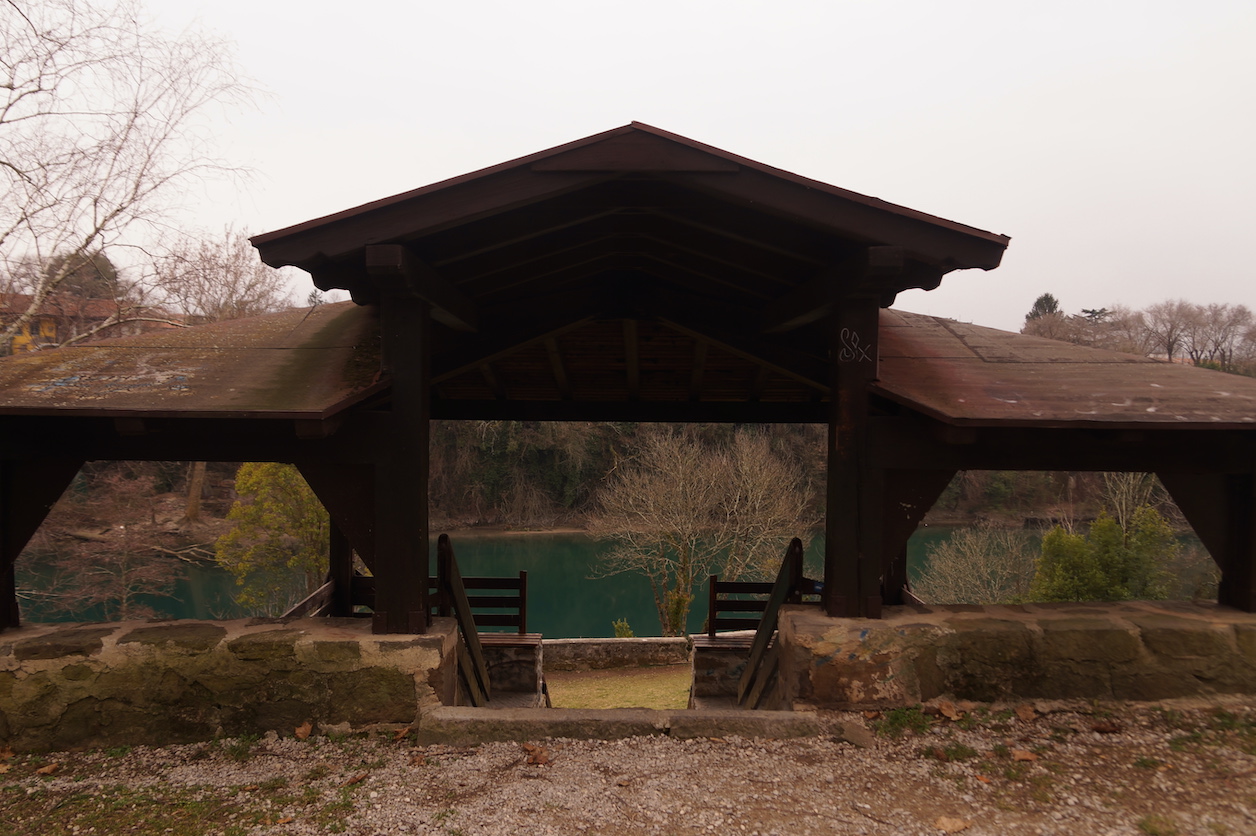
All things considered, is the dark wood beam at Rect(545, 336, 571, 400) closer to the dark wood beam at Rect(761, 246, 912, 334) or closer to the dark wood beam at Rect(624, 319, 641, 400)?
the dark wood beam at Rect(624, 319, 641, 400)

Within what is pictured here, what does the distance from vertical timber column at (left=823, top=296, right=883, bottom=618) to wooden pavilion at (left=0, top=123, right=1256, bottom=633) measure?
0.01 meters

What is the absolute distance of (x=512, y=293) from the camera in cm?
452

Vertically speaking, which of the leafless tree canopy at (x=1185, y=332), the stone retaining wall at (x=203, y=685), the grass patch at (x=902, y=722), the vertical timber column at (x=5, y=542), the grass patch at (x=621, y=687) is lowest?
the grass patch at (x=621, y=687)

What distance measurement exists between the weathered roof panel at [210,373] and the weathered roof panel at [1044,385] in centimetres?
274

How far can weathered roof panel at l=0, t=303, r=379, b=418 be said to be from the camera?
9.68 feet

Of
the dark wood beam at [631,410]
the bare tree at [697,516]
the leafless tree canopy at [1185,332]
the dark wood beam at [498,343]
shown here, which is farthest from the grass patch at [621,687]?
the leafless tree canopy at [1185,332]

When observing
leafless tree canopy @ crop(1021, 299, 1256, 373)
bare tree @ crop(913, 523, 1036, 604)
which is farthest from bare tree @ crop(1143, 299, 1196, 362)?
bare tree @ crop(913, 523, 1036, 604)

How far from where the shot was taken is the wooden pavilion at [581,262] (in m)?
3.07

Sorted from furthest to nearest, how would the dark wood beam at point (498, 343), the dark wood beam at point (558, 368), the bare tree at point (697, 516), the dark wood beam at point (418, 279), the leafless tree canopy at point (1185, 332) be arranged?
the leafless tree canopy at point (1185, 332) < the bare tree at point (697, 516) < the dark wood beam at point (558, 368) < the dark wood beam at point (498, 343) < the dark wood beam at point (418, 279)

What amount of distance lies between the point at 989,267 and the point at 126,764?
4.41m

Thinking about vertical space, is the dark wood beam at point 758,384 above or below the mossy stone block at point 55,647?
above

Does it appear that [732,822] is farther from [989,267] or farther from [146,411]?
[146,411]

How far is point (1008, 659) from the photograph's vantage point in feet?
10.7

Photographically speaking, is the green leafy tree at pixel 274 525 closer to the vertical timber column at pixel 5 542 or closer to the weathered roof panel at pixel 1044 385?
the vertical timber column at pixel 5 542
